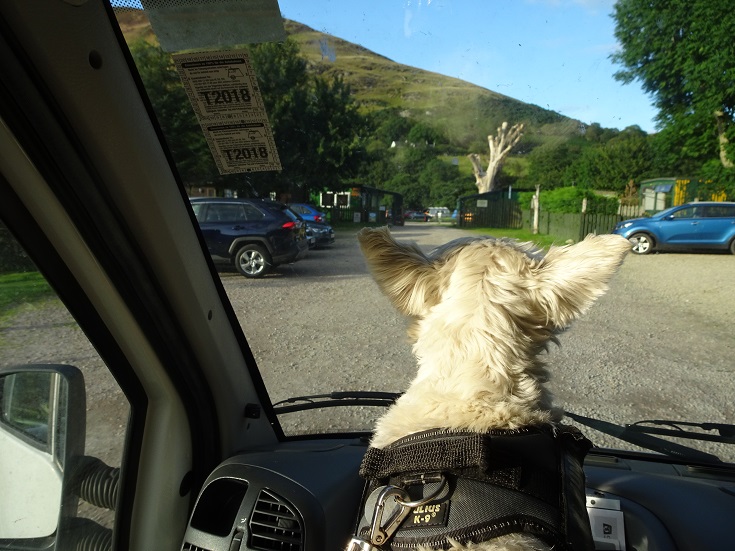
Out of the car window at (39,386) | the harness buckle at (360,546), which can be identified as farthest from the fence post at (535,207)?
the car window at (39,386)

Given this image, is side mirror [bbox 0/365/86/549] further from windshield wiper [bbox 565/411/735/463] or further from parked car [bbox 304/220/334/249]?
windshield wiper [bbox 565/411/735/463]

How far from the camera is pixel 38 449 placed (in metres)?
2.39

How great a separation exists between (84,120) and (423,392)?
5.11 feet

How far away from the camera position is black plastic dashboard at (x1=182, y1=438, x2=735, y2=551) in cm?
244

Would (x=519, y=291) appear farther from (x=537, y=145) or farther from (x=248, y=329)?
(x=248, y=329)

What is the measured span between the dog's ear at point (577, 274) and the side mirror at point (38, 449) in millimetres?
1976

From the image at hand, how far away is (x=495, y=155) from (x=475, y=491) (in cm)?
187

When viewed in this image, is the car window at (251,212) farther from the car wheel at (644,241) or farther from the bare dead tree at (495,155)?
the car wheel at (644,241)

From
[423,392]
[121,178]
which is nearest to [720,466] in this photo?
[423,392]

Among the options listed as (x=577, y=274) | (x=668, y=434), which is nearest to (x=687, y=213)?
(x=668, y=434)

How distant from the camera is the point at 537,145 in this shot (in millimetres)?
3045

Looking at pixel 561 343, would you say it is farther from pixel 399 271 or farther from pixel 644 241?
pixel 399 271

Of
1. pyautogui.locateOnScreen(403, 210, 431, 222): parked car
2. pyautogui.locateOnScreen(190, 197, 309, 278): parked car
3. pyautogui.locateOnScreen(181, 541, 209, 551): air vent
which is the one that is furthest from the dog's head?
pyautogui.locateOnScreen(181, 541, 209, 551): air vent

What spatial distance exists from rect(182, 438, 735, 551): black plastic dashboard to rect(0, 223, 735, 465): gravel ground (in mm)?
375
